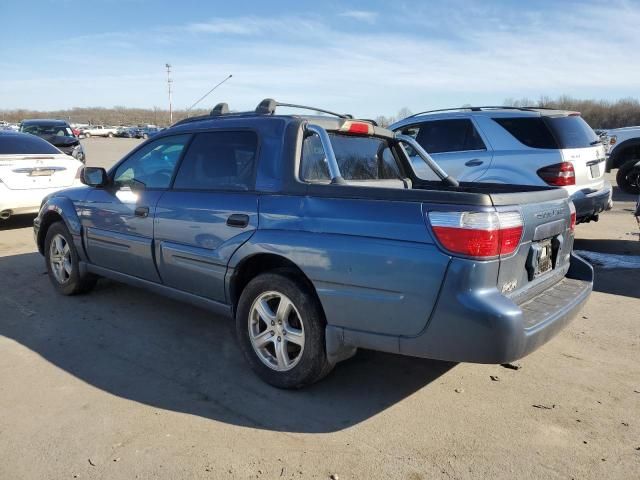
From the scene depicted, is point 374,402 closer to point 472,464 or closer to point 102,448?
point 472,464

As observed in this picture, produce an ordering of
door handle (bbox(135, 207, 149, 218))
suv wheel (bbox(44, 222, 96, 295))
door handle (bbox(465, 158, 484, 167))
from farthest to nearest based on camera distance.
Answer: door handle (bbox(465, 158, 484, 167))
suv wheel (bbox(44, 222, 96, 295))
door handle (bbox(135, 207, 149, 218))

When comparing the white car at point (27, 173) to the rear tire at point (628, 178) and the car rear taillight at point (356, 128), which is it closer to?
the car rear taillight at point (356, 128)

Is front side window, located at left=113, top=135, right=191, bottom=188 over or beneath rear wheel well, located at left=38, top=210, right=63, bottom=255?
over

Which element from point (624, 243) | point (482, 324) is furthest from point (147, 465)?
point (624, 243)

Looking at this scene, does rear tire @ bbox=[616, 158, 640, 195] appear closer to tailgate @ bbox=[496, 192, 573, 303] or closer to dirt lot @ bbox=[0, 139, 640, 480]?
dirt lot @ bbox=[0, 139, 640, 480]

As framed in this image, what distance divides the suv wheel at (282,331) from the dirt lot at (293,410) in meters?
0.16

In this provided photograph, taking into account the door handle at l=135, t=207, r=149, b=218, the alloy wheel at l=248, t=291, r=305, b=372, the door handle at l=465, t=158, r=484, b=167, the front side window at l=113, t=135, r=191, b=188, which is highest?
the front side window at l=113, t=135, r=191, b=188

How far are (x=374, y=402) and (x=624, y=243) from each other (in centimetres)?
597

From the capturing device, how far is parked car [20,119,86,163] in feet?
47.4

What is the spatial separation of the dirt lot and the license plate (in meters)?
0.76

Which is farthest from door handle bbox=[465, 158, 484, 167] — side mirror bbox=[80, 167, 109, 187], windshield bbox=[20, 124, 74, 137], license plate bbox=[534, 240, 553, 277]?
windshield bbox=[20, 124, 74, 137]

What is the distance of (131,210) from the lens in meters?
4.55

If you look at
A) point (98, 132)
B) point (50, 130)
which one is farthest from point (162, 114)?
point (50, 130)

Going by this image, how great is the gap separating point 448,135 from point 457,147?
0.24 metres
